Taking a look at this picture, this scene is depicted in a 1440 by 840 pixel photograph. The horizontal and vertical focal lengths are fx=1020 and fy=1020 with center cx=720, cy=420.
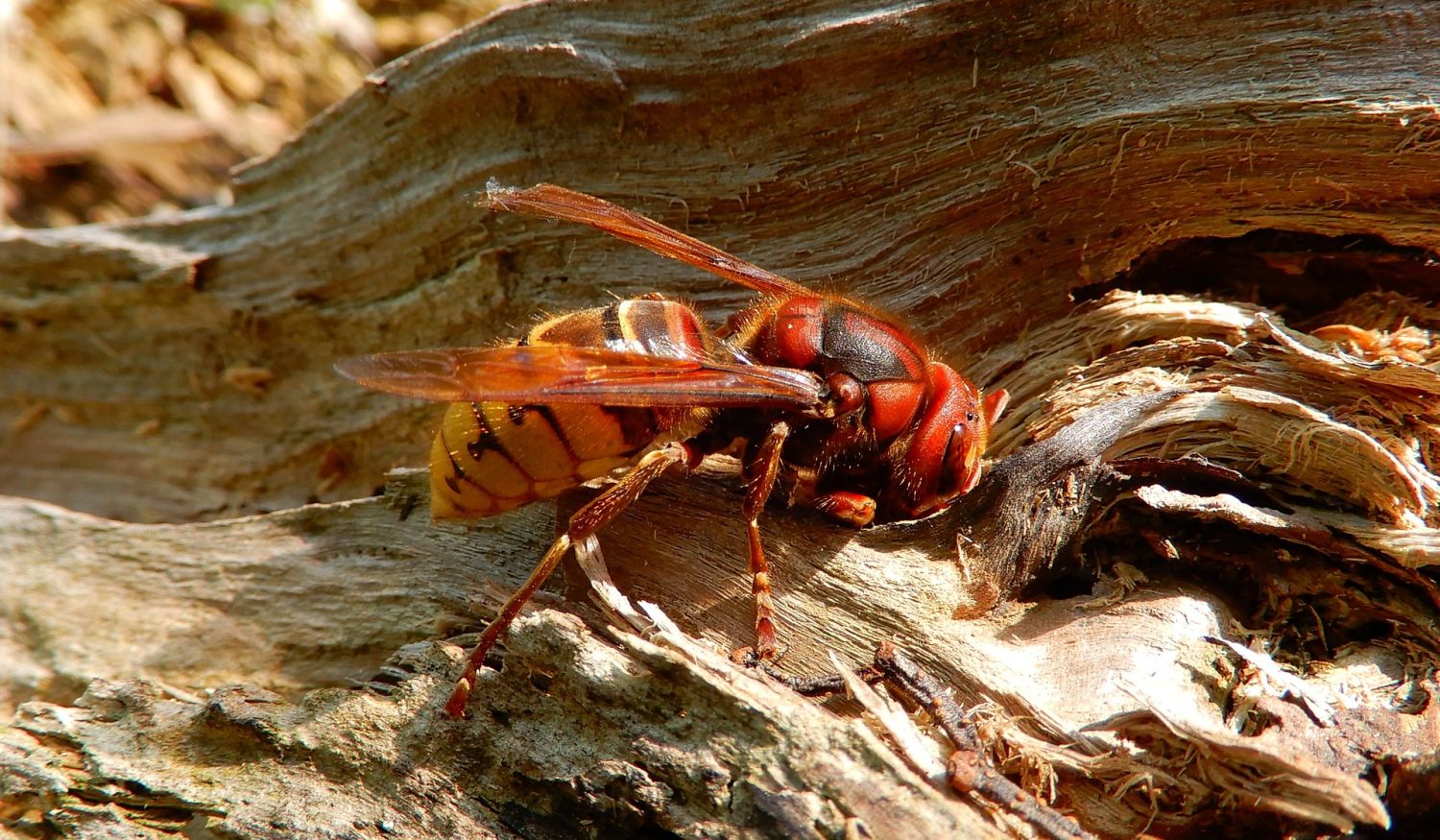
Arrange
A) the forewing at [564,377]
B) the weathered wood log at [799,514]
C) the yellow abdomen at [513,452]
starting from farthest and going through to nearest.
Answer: the yellow abdomen at [513,452] < the forewing at [564,377] < the weathered wood log at [799,514]

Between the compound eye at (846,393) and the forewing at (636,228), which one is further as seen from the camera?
the forewing at (636,228)

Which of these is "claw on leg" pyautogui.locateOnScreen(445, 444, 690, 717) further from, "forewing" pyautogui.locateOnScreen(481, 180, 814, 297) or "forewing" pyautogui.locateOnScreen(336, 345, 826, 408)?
"forewing" pyautogui.locateOnScreen(481, 180, 814, 297)

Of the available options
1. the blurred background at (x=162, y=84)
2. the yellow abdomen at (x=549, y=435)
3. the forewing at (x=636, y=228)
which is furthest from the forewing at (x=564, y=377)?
the blurred background at (x=162, y=84)

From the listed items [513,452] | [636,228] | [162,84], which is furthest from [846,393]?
A: [162,84]

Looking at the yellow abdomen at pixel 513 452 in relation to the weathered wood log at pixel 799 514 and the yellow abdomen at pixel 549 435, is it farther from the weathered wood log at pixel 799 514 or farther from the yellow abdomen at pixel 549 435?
the weathered wood log at pixel 799 514

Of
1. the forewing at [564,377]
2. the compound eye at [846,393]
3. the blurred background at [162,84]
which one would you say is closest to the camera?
the forewing at [564,377]

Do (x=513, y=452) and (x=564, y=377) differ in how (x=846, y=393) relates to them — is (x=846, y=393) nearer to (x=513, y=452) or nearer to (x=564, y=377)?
(x=564, y=377)

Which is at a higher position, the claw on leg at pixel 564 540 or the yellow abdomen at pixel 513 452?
the yellow abdomen at pixel 513 452

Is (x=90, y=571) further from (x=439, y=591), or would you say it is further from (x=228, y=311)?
(x=439, y=591)
